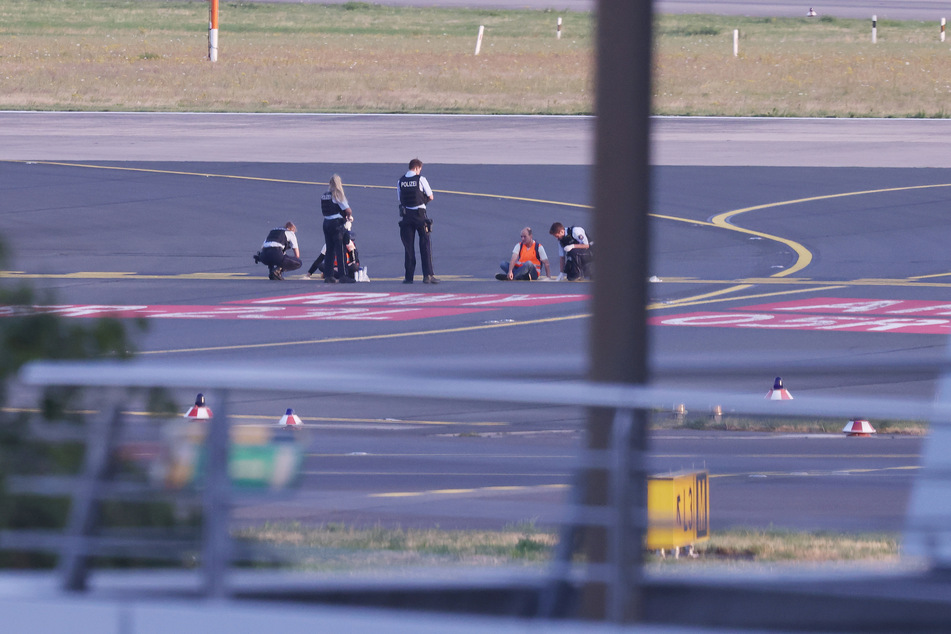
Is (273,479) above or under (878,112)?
under

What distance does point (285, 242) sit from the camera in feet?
82.8

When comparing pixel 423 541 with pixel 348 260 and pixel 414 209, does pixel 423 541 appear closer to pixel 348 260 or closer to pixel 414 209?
pixel 414 209

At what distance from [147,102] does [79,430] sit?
48.9 meters

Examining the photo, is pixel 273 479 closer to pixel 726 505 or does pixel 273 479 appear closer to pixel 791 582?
pixel 791 582

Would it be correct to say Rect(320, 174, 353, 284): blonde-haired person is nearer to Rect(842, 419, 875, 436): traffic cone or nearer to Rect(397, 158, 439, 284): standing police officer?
Rect(397, 158, 439, 284): standing police officer

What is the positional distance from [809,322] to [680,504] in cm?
1632

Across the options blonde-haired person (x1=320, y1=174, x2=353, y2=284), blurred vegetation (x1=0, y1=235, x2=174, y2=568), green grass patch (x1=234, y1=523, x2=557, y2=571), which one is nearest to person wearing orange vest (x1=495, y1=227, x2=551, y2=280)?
blonde-haired person (x1=320, y1=174, x2=353, y2=284)

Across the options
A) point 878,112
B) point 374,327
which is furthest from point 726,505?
point 878,112

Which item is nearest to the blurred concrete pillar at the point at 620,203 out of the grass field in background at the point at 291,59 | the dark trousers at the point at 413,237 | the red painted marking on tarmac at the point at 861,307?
the red painted marking on tarmac at the point at 861,307

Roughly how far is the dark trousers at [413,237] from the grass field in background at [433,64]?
84.3ft

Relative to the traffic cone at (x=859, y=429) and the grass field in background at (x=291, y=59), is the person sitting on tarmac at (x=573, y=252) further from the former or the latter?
the grass field in background at (x=291, y=59)

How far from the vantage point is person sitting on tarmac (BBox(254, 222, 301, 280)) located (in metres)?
25.0

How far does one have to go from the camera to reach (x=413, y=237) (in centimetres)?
2416

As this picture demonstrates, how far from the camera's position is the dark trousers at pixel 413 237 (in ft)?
77.6
